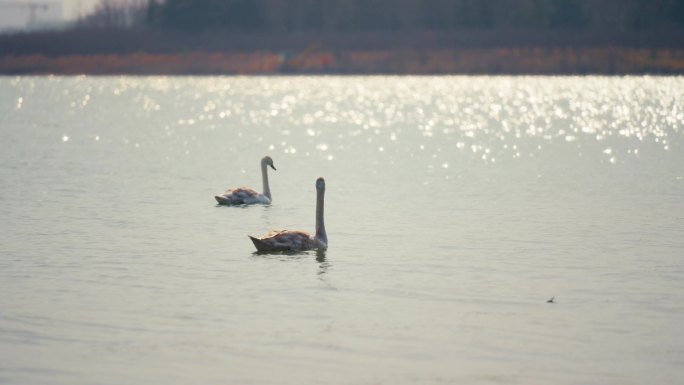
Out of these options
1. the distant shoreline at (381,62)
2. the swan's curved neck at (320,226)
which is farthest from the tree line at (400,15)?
the swan's curved neck at (320,226)

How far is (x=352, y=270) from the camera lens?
19250 mm

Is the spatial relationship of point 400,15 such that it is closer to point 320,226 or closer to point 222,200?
point 222,200

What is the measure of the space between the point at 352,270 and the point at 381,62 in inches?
5535

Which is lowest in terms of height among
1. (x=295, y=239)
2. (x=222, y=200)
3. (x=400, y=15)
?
(x=295, y=239)

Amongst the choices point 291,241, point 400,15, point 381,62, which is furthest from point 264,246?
point 400,15

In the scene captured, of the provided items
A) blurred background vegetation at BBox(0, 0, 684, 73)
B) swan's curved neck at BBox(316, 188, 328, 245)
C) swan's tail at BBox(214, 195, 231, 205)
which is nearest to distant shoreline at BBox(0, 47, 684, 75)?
blurred background vegetation at BBox(0, 0, 684, 73)

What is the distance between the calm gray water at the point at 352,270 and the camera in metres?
13.6

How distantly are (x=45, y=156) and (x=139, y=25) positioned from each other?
135m

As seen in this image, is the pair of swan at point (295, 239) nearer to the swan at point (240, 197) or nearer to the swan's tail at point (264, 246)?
the swan's tail at point (264, 246)

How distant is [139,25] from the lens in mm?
176000

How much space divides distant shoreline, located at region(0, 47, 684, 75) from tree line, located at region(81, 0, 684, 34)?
409cm

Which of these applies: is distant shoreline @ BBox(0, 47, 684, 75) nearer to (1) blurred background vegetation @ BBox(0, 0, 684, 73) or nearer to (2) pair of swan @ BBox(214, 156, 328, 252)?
(1) blurred background vegetation @ BBox(0, 0, 684, 73)

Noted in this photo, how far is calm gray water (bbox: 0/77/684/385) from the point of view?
1362 cm

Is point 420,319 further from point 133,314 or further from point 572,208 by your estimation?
point 572,208
